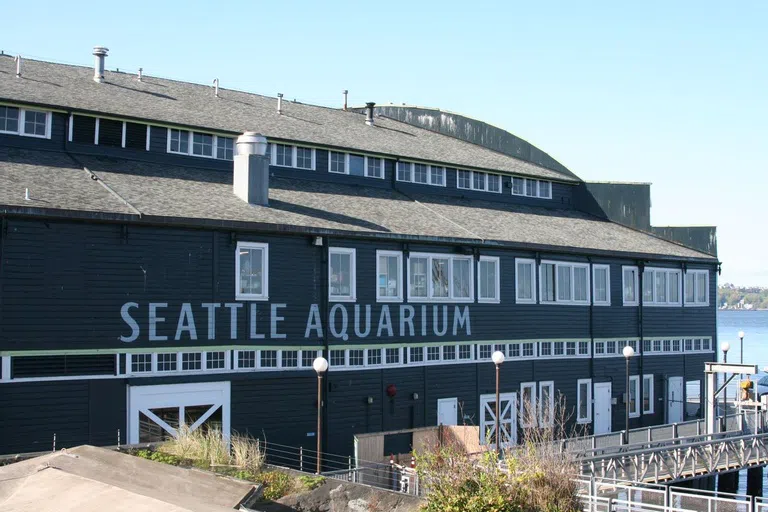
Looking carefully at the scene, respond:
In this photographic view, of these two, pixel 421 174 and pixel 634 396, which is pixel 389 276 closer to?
pixel 421 174

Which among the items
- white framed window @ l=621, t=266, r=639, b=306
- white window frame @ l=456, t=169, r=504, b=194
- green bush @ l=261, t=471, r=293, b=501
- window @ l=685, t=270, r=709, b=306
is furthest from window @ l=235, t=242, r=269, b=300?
window @ l=685, t=270, r=709, b=306

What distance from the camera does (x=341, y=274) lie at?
31.5 m

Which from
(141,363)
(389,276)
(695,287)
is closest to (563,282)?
(389,276)

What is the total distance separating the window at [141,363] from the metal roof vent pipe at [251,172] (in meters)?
6.53

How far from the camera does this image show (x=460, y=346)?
116ft

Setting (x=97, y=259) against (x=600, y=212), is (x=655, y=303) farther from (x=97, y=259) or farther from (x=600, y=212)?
(x=97, y=259)

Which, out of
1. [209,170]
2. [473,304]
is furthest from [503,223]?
[209,170]

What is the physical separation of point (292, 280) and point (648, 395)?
65.4 feet

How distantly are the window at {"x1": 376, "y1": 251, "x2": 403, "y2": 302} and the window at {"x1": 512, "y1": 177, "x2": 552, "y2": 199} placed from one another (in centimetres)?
1303

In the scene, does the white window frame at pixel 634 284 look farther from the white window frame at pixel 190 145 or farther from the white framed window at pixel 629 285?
the white window frame at pixel 190 145

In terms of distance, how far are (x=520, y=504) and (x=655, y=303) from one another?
27312mm

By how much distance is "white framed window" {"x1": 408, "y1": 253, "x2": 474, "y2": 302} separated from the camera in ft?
111

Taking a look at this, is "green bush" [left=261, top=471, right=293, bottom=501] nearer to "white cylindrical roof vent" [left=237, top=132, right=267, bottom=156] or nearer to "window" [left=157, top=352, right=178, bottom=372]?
"window" [left=157, top=352, right=178, bottom=372]

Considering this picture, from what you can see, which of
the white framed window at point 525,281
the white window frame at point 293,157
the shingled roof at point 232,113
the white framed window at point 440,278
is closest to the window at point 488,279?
the white framed window at point 440,278
